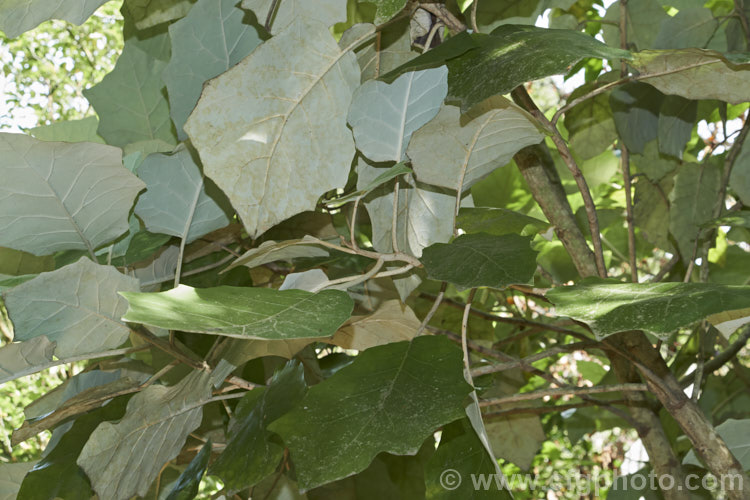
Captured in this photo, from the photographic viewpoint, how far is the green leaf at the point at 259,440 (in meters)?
0.28

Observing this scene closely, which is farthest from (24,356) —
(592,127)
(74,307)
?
(592,127)

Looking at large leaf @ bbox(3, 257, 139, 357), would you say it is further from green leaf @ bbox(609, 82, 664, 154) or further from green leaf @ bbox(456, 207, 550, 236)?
green leaf @ bbox(609, 82, 664, 154)

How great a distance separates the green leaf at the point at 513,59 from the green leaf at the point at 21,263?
0.93 ft

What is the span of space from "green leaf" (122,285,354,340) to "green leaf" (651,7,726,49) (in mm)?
344

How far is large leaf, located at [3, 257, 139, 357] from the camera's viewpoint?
278 millimetres

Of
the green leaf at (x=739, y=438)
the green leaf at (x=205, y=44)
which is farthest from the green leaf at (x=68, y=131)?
the green leaf at (x=739, y=438)

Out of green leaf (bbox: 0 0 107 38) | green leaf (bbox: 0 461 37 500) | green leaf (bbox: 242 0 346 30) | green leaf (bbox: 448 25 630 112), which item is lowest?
green leaf (bbox: 0 461 37 500)

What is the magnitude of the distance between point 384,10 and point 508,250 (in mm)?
114

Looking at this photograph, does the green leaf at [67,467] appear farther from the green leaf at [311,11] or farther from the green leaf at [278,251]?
the green leaf at [311,11]

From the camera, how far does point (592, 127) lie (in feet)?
1.90

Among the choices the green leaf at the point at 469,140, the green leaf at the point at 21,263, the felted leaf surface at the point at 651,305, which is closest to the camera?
the felted leaf surface at the point at 651,305

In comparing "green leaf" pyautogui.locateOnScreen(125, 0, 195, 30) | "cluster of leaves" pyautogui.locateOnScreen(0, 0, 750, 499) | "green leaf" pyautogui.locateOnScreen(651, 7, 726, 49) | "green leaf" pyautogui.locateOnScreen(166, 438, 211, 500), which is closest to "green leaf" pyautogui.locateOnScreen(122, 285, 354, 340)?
"cluster of leaves" pyautogui.locateOnScreen(0, 0, 750, 499)

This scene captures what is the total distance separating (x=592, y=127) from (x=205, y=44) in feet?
1.26

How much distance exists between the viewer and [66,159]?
0.97ft
